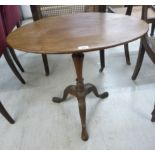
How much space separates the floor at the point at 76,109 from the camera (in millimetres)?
1405

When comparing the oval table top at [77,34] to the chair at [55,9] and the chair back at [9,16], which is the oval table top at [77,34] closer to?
the chair at [55,9]

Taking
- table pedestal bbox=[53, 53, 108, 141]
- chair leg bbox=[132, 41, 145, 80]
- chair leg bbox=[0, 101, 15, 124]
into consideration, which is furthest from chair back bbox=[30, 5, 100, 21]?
chair leg bbox=[0, 101, 15, 124]

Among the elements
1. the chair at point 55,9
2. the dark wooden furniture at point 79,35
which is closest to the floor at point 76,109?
the dark wooden furniture at point 79,35

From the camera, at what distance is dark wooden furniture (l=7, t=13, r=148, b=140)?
3.50ft

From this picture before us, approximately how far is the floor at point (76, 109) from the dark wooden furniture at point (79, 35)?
164mm

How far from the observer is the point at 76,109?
1.68 meters

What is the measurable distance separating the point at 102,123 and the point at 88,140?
0.19 metres

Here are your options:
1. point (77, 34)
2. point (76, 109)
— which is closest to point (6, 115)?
point (76, 109)

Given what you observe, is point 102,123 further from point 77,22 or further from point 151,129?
point 77,22

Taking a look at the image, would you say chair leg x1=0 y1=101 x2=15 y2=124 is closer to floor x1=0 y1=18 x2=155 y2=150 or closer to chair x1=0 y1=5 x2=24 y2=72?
floor x1=0 y1=18 x2=155 y2=150

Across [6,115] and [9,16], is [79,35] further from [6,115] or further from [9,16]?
[9,16]

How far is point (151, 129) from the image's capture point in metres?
1.45
